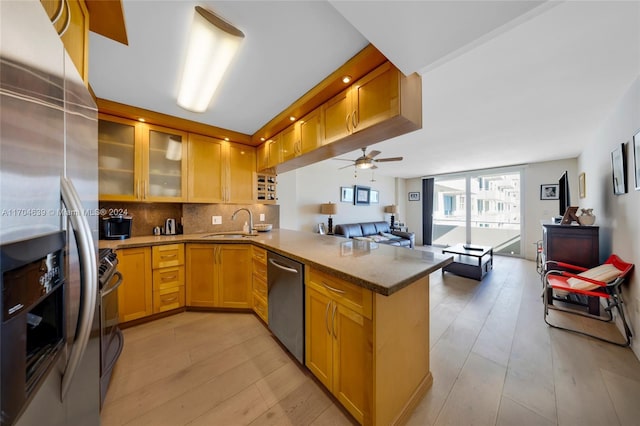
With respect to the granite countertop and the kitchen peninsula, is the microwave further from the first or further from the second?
the kitchen peninsula

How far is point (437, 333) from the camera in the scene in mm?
2166

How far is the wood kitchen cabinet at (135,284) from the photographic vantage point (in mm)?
2170

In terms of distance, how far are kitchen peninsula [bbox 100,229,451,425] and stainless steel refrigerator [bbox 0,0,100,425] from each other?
1.06m

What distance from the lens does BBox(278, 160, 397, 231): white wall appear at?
4.43m

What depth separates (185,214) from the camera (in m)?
2.89

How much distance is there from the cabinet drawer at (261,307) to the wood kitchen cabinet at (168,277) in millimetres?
884

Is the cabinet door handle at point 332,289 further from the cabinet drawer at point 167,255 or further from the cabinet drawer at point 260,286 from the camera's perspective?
the cabinet drawer at point 167,255

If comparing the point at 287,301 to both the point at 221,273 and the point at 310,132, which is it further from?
the point at 310,132

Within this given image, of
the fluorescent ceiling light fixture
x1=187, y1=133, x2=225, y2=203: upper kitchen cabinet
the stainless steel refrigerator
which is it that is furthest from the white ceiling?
the stainless steel refrigerator

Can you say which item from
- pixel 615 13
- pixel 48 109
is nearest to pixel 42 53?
pixel 48 109

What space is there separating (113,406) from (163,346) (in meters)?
0.59

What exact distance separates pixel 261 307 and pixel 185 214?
5.42 ft

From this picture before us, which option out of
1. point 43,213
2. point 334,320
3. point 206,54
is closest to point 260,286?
point 334,320

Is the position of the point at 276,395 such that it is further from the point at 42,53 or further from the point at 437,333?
the point at 42,53
